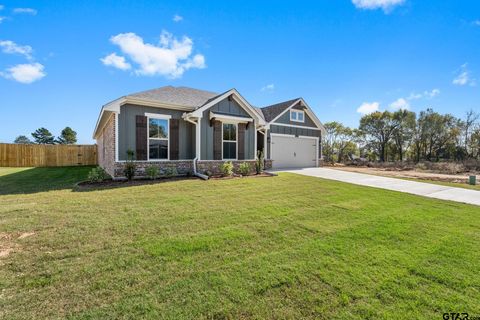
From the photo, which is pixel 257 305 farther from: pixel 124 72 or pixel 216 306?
pixel 124 72

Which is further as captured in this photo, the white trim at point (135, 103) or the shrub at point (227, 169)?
the shrub at point (227, 169)

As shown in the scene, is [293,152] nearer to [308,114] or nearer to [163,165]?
[308,114]

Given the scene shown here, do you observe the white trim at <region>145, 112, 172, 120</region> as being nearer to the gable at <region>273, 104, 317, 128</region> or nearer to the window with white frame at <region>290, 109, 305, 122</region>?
the gable at <region>273, 104, 317, 128</region>

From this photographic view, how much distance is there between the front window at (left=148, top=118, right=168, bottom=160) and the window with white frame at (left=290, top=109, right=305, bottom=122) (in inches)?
398

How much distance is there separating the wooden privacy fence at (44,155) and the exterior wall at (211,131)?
1603 centimetres

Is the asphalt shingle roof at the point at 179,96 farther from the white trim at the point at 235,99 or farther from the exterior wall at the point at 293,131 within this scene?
the exterior wall at the point at 293,131

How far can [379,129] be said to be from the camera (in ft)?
95.2

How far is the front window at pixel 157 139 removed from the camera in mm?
10086

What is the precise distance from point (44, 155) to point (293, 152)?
2139 centimetres

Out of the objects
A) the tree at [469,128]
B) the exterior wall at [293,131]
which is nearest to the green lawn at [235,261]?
the exterior wall at [293,131]

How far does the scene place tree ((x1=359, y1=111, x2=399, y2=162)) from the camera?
2817cm

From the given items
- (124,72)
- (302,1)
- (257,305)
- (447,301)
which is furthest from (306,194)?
(124,72)

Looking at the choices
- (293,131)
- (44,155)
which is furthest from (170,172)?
(44,155)

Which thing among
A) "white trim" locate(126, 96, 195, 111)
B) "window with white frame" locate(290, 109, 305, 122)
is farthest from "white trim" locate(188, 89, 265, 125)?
"window with white frame" locate(290, 109, 305, 122)
